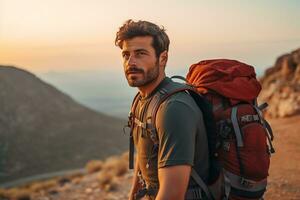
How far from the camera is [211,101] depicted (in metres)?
3.34

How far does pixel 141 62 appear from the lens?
3.25 m

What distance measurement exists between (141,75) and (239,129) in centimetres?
77

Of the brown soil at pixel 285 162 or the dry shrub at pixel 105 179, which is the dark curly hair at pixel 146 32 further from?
the dry shrub at pixel 105 179

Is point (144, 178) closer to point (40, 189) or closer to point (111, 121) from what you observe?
point (40, 189)

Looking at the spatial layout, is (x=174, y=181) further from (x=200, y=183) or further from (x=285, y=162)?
(x=285, y=162)

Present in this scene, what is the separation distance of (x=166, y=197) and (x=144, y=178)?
578mm

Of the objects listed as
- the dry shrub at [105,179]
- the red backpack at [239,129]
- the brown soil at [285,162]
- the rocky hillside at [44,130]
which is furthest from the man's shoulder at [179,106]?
the rocky hillside at [44,130]

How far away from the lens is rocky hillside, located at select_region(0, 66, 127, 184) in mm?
50625

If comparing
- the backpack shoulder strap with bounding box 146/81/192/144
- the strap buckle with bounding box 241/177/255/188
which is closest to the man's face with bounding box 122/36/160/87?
the backpack shoulder strap with bounding box 146/81/192/144

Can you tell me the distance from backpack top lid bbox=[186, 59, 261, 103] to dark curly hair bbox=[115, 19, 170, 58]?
1.33 ft

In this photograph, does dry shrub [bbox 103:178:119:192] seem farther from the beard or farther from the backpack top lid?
the beard

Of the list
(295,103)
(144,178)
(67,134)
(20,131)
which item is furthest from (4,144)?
(144,178)

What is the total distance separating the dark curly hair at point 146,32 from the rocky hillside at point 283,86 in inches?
677

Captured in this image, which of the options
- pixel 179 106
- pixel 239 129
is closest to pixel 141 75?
pixel 179 106
